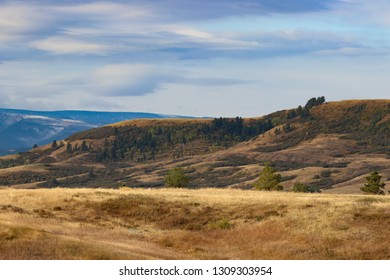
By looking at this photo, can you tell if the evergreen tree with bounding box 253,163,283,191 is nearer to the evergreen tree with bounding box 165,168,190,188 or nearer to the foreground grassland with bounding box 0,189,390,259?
the evergreen tree with bounding box 165,168,190,188

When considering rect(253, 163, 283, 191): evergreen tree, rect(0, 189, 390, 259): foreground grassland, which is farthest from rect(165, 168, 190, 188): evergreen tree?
rect(0, 189, 390, 259): foreground grassland

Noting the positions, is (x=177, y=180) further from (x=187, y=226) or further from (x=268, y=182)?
(x=187, y=226)

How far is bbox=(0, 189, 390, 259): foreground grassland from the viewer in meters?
32.2

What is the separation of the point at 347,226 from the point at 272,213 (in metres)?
5.86

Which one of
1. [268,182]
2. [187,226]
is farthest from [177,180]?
[187,226]

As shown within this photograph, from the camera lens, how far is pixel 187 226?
146 ft

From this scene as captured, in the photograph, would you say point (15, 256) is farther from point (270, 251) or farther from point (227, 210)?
point (227, 210)

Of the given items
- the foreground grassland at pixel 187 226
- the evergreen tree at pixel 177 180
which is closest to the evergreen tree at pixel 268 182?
the evergreen tree at pixel 177 180

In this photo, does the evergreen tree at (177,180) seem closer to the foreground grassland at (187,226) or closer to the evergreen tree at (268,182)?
the evergreen tree at (268,182)

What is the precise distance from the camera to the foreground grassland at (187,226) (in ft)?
106

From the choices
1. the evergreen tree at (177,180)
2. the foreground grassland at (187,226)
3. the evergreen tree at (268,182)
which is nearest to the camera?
the foreground grassland at (187,226)

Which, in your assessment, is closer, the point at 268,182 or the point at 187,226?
the point at 187,226

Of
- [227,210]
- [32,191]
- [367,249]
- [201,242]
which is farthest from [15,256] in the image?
[32,191]

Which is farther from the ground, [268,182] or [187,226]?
[268,182]
